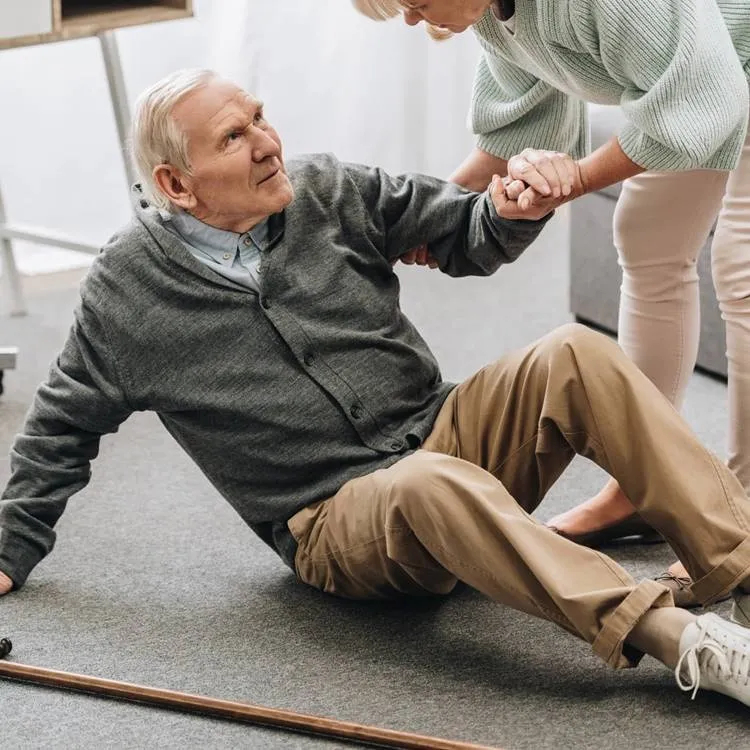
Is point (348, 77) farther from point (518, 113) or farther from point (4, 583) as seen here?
point (4, 583)

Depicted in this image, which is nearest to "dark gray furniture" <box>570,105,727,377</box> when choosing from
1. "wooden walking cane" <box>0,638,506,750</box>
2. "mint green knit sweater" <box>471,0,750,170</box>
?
"mint green knit sweater" <box>471,0,750,170</box>

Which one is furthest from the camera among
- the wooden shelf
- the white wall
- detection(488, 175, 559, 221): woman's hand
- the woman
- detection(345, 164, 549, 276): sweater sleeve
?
the white wall

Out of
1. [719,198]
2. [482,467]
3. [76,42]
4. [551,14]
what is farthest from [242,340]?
[76,42]

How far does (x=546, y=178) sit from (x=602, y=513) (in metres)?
0.52

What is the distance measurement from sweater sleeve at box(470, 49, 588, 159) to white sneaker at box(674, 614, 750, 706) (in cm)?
71

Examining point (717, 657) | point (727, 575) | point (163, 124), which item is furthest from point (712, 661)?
point (163, 124)

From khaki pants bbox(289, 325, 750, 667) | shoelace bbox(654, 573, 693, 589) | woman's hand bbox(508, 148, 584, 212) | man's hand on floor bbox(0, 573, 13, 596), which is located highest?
woman's hand bbox(508, 148, 584, 212)

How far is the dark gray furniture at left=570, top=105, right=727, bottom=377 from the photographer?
2.46m

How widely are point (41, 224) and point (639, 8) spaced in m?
2.13

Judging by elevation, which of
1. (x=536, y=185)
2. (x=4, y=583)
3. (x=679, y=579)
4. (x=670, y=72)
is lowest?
(x=4, y=583)

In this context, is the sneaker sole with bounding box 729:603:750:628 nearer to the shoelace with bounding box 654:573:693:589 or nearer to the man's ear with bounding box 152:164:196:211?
the shoelace with bounding box 654:573:693:589

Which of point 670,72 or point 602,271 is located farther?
point 602,271

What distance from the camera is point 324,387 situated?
1701mm

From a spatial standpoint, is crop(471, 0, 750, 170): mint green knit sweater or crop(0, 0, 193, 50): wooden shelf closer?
crop(471, 0, 750, 170): mint green knit sweater
